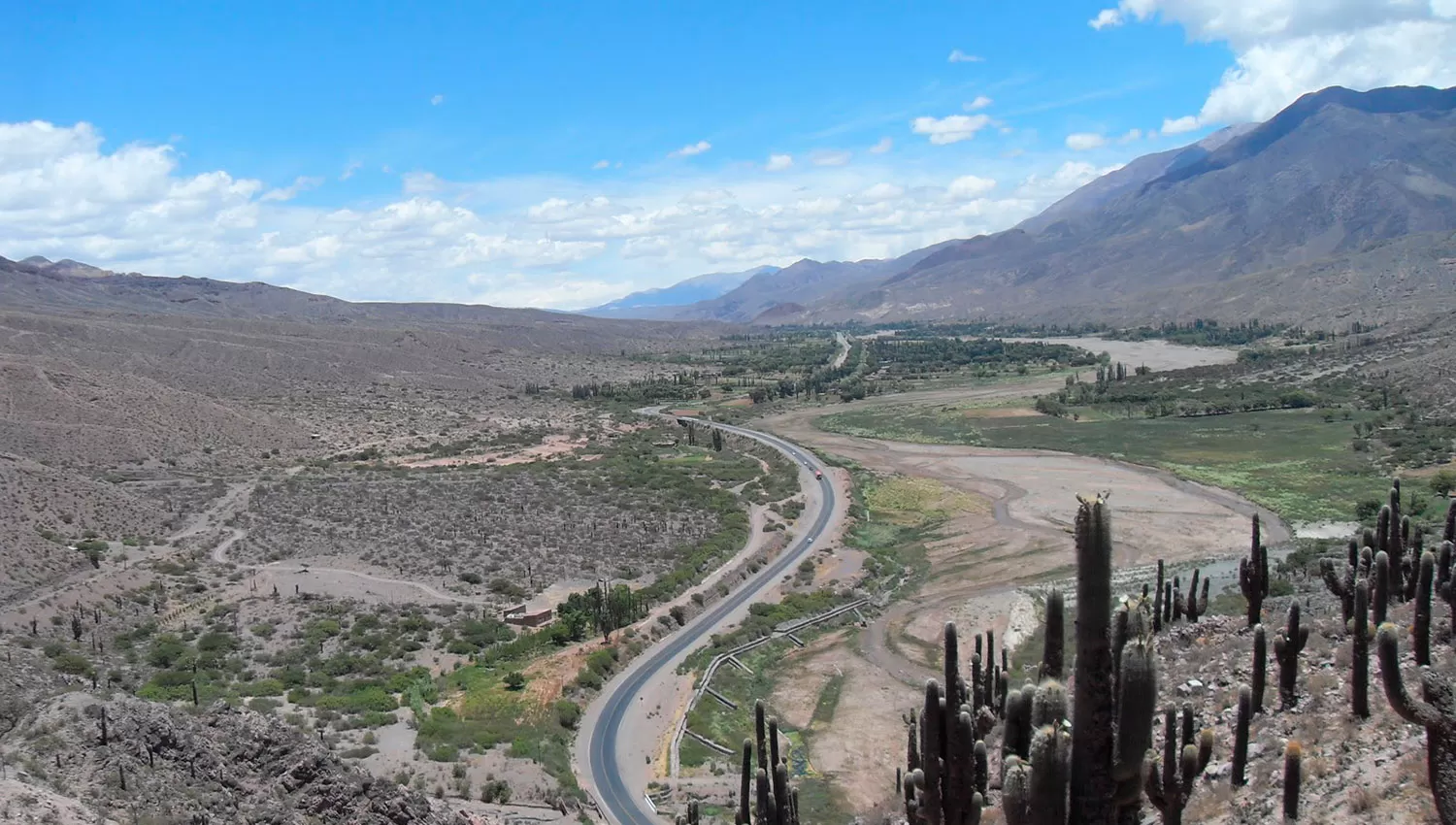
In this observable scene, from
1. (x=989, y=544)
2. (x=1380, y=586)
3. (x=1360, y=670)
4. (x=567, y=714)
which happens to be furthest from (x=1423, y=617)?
(x=989, y=544)

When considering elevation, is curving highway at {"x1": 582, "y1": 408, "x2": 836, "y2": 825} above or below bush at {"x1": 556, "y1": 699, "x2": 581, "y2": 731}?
below

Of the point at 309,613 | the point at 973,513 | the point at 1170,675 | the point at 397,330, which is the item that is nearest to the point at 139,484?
the point at 309,613

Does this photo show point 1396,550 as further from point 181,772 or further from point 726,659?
point 181,772

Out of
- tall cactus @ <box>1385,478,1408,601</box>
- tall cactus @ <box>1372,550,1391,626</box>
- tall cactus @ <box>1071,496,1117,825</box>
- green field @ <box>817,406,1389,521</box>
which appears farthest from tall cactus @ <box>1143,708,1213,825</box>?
green field @ <box>817,406,1389,521</box>

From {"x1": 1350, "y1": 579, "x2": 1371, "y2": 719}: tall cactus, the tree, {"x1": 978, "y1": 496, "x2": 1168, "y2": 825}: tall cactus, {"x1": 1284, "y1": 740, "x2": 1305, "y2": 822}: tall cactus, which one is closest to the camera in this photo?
{"x1": 978, "y1": 496, "x2": 1168, "y2": 825}: tall cactus

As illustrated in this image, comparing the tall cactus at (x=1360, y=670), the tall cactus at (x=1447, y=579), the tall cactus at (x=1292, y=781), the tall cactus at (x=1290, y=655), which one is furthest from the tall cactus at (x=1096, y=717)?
the tall cactus at (x=1447, y=579)

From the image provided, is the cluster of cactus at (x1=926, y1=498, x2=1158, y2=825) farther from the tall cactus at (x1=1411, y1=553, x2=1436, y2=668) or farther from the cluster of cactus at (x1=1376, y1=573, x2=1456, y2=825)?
the tall cactus at (x1=1411, y1=553, x2=1436, y2=668)

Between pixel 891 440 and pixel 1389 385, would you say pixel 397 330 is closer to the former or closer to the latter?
pixel 891 440
